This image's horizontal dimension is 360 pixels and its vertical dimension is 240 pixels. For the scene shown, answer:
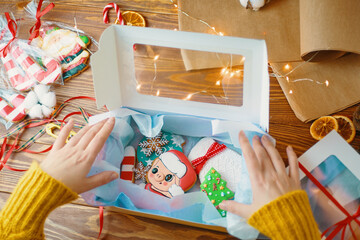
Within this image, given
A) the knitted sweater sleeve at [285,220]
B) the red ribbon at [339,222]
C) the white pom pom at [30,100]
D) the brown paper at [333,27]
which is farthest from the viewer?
the white pom pom at [30,100]

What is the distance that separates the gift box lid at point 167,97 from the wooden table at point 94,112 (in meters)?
0.17

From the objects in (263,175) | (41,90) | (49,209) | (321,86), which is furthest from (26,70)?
(321,86)

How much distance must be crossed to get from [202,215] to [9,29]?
798mm

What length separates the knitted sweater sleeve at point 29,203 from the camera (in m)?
0.59

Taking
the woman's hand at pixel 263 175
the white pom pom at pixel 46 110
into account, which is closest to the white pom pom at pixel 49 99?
the white pom pom at pixel 46 110

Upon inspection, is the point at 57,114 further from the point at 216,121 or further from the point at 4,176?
the point at 216,121

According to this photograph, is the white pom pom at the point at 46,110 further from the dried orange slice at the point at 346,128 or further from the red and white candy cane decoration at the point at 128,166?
the dried orange slice at the point at 346,128

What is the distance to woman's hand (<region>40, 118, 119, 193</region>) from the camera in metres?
0.62

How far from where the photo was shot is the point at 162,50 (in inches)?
35.0

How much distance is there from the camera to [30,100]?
0.90 metres

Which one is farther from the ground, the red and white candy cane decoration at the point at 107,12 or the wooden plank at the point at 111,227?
the red and white candy cane decoration at the point at 107,12

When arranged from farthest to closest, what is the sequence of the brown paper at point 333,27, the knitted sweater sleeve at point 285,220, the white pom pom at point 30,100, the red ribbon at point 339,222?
the white pom pom at point 30,100
the brown paper at point 333,27
the red ribbon at point 339,222
the knitted sweater sleeve at point 285,220

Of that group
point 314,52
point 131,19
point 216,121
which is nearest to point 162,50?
point 131,19

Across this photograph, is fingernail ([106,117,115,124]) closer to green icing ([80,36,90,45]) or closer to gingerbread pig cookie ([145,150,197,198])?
gingerbread pig cookie ([145,150,197,198])
